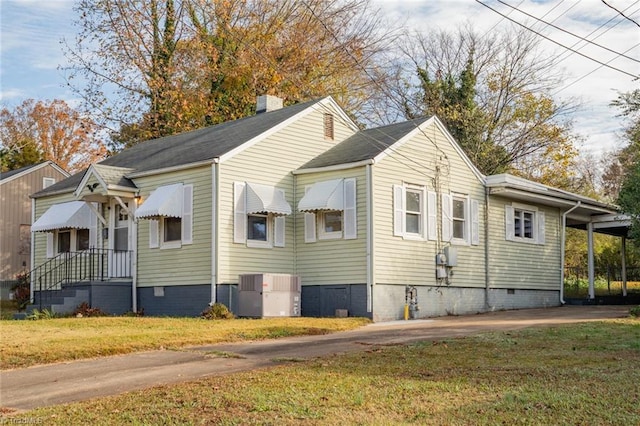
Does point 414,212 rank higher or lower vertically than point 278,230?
higher

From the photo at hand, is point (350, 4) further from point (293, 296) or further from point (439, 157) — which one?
point (293, 296)

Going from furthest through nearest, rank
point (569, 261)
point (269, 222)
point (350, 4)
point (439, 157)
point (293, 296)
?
1. point (569, 261)
2. point (350, 4)
3. point (439, 157)
4. point (269, 222)
5. point (293, 296)

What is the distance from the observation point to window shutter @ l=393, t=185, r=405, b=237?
21.4m

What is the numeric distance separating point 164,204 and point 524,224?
12141mm

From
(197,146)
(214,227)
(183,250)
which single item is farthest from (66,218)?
(214,227)

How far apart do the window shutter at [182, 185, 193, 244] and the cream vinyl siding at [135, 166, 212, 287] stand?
11 centimetres

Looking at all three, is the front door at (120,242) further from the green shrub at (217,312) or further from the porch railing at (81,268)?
the green shrub at (217,312)

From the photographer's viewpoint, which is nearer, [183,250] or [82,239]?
[183,250]

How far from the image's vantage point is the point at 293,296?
20312mm

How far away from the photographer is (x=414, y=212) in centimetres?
2234

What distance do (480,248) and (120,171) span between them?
10749mm

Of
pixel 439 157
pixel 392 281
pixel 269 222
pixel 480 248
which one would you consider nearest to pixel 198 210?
pixel 269 222

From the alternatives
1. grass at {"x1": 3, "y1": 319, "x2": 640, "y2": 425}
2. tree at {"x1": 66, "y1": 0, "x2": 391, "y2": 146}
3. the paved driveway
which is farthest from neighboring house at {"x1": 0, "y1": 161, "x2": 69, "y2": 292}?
grass at {"x1": 3, "y1": 319, "x2": 640, "y2": 425}

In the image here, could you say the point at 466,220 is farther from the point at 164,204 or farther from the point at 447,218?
the point at 164,204
